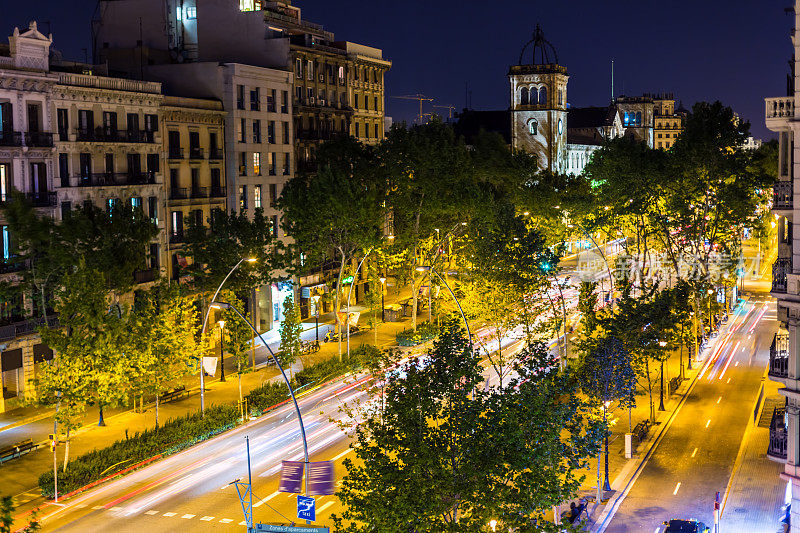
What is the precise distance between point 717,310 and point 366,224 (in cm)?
2879

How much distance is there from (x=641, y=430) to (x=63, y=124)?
39.4 meters

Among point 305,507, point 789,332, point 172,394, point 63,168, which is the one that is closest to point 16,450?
point 172,394

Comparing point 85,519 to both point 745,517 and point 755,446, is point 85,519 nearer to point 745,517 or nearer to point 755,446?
point 745,517

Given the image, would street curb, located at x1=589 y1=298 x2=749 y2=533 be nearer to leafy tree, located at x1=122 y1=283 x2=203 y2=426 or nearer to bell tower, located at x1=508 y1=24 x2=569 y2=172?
leafy tree, located at x1=122 y1=283 x2=203 y2=426

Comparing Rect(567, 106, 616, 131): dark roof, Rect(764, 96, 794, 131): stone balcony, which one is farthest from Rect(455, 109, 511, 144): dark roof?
Rect(764, 96, 794, 131): stone balcony

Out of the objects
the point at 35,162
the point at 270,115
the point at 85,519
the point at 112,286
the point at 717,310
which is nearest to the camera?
the point at 85,519

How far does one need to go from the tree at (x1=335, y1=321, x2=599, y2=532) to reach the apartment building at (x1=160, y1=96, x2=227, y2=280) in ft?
137

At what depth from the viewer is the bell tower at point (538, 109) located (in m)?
151

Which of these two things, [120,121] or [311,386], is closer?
[311,386]

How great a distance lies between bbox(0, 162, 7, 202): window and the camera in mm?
55875

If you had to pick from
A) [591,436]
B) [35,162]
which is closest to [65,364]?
[35,162]

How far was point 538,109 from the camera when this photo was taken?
499ft

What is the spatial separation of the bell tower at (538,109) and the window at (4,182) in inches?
4071

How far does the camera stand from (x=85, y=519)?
1508 inches
